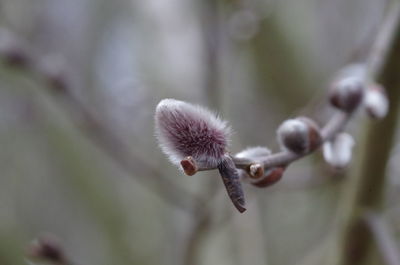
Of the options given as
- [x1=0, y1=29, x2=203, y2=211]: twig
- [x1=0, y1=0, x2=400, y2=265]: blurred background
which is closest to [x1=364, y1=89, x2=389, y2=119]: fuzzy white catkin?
[x1=0, y1=29, x2=203, y2=211]: twig

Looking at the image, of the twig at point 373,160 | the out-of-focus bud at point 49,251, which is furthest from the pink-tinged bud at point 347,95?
the out-of-focus bud at point 49,251

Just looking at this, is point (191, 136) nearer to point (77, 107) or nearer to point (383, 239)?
point (383, 239)

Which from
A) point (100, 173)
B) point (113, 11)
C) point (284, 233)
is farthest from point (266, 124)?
point (113, 11)

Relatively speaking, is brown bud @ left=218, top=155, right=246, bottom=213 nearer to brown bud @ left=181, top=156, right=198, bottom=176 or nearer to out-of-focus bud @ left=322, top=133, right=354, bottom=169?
brown bud @ left=181, top=156, right=198, bottom=176

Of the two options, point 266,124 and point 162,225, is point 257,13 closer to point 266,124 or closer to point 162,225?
point 266,124

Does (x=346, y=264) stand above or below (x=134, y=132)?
below

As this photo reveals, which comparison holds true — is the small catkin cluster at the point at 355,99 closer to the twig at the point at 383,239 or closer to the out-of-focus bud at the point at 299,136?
the out-of-focus bud at the point at 299,136
